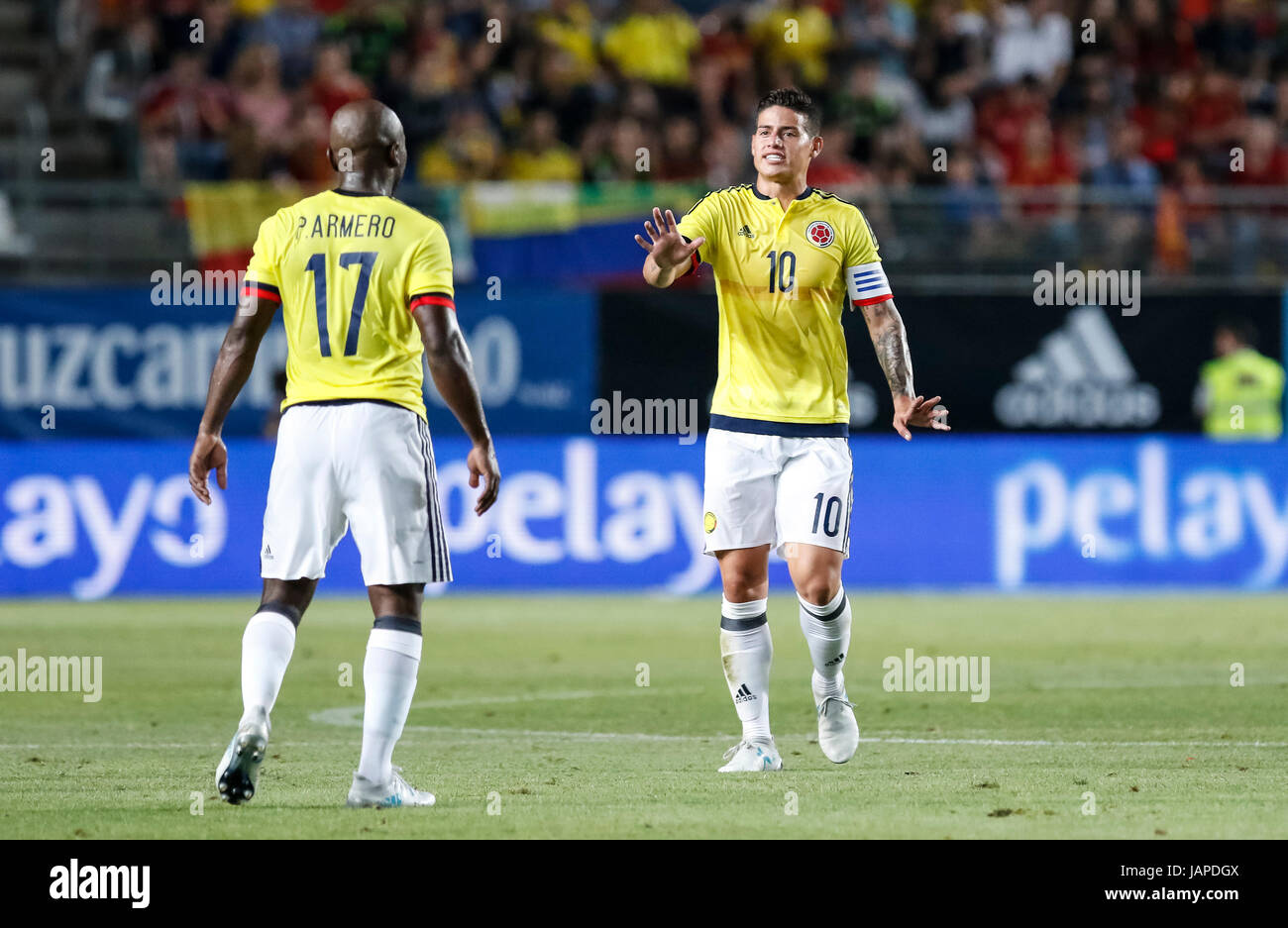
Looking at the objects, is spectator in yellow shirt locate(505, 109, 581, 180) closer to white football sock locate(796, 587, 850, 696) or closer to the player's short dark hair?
the player's short dark hair

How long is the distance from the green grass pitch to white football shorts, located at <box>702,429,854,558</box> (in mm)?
873

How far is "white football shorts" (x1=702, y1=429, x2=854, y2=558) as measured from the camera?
25.1 ft

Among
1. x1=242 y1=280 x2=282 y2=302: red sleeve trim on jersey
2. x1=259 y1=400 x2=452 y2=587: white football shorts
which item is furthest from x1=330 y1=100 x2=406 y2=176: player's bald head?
x1=259 y1=400 x2=452 y2=587: white football shorts

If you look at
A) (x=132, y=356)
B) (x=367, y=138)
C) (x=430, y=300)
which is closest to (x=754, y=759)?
(x=430, y=300)

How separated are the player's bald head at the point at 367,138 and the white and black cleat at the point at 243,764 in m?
1.81

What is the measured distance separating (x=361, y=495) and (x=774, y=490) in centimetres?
184

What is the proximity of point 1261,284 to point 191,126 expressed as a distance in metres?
9.61

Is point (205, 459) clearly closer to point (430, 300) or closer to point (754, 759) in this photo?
point (430, 300)

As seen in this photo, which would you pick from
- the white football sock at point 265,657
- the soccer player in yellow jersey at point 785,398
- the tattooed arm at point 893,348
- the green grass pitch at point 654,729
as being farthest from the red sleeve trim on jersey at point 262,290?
the tattooed arm at point 893,348

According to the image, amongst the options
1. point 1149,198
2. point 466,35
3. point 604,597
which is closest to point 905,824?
point 604,597

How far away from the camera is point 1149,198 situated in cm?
1802

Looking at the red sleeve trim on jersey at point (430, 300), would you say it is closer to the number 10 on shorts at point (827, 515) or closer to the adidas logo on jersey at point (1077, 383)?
the number 10 on shorts at point (827, 515)

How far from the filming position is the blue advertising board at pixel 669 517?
15797 millimetres

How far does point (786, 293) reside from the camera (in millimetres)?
7727
